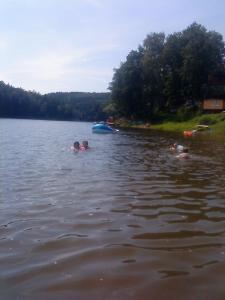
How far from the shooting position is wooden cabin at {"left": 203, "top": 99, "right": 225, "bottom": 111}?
237 ft

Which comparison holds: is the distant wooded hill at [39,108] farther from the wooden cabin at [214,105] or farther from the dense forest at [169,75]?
the wooden cabin at [214,105]

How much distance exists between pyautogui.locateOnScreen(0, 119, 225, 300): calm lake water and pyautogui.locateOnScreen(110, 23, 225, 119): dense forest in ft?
203

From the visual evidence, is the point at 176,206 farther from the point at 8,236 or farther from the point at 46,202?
A: the point at 8,236

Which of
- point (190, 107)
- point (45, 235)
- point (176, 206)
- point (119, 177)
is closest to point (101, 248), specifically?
point (45, 235)

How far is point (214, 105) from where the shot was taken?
7281 centimetres

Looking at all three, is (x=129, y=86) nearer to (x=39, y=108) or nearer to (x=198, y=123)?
(x=198, y=123)

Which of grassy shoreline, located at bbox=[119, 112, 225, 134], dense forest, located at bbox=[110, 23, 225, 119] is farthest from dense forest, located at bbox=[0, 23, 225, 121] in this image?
grassy shoreline, located at bbox=[119, 112, 225, 134]

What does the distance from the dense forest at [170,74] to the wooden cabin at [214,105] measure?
6.93ft

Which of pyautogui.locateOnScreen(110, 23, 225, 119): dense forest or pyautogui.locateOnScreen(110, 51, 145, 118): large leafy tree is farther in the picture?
pyautogui.locateOnScreen(110, 51, 145, 118): large leafy tree

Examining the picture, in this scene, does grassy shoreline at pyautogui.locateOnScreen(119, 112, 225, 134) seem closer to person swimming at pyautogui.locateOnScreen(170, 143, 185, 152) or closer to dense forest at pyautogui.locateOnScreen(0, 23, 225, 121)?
dense forest at pyautogui.locateOnScreen(0, 23, 225, 121)

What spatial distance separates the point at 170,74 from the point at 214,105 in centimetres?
1095

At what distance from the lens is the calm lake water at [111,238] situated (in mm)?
5707

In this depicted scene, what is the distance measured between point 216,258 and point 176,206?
3717 millimetres

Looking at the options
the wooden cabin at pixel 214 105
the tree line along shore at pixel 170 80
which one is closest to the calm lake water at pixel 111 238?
the tree line along shore at pixel 170 80
